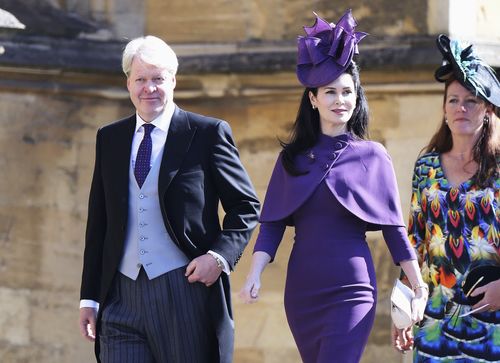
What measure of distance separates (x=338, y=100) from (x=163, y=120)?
717 mm

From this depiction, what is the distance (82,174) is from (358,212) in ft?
9.10

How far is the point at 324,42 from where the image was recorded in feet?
17.8

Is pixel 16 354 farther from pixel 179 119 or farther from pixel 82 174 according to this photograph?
pixel 179 119

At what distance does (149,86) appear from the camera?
5.53m

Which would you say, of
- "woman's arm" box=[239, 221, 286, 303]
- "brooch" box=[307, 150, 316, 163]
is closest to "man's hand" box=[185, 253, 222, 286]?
"woman's arm" box=[239, 221, 286, 303]

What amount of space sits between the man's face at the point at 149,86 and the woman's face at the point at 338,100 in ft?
1.96

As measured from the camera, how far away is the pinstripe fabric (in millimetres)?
5406

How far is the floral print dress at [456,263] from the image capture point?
216 inches

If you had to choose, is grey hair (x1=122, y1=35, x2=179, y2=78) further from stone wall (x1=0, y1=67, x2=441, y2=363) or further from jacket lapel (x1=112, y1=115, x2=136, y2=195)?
stone wall (x1=0, y1=67, x2=441, y2=363)

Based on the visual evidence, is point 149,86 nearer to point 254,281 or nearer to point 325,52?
point 325,52

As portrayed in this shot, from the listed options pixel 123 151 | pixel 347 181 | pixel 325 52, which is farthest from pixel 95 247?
pixel 325 52

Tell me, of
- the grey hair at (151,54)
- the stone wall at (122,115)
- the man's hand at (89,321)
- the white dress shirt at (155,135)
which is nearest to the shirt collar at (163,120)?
the white dress shirt at (155,135)

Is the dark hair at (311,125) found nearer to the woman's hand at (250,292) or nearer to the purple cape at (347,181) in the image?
the purple cape at (347,181)

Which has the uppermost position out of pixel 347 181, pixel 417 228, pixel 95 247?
pixel 347 181
